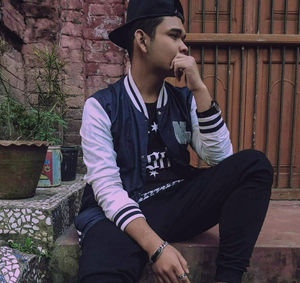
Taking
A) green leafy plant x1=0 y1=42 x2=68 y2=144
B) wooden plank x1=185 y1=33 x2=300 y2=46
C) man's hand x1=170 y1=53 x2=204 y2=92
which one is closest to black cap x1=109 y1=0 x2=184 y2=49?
man's hand x1=170 y1=53 x2=204 y2=92

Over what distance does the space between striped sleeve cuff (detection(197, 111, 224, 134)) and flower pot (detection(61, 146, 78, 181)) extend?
57.7 inches

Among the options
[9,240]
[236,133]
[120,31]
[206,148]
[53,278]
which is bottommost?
[53,278]

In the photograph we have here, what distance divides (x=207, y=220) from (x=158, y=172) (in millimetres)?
313

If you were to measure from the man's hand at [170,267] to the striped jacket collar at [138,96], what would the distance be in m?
0.65

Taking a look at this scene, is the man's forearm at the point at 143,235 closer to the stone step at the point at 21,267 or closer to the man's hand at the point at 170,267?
the man's hand at the point at 170,267

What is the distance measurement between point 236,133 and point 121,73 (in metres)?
1.17

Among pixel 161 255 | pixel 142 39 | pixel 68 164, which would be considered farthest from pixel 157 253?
pixel 68 164

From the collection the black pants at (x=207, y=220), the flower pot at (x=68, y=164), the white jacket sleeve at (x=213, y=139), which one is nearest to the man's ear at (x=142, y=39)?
the white jacket sleeve at (x=213, y=139)

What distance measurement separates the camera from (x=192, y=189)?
1.47 metres

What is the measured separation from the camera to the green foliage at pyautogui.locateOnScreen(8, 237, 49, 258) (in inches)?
62.5

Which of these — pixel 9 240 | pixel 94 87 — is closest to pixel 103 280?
pixel 9 240

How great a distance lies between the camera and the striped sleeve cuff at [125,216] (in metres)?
1.27

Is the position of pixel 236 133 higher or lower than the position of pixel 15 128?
lower

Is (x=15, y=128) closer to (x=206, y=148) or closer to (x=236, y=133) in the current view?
(x=206, y=148)
